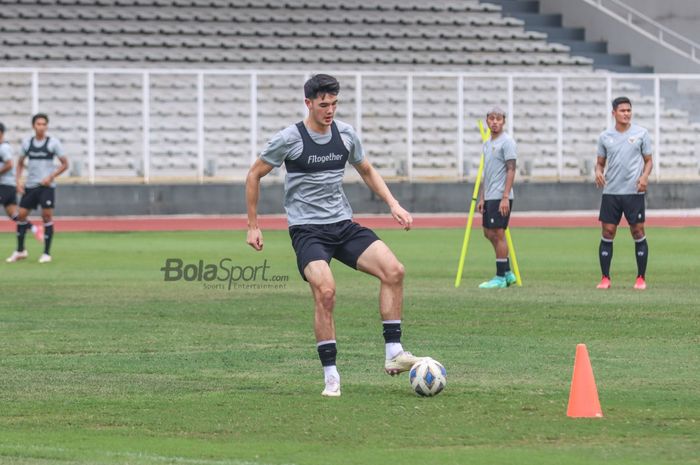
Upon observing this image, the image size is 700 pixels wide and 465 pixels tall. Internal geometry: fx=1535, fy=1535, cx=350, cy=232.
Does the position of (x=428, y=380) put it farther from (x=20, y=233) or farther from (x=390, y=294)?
(x=20, y=233)

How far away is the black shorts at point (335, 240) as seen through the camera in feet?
35.6

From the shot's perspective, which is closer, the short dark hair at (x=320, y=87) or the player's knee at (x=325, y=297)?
the player's knee at (x=325, y=297)

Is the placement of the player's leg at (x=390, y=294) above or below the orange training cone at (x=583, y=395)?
above

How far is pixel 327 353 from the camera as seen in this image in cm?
1048

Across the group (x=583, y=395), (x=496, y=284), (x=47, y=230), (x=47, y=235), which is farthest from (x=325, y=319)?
(x=47, y=235)

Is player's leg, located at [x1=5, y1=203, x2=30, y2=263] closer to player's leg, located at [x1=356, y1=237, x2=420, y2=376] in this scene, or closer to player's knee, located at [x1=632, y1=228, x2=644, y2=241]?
player's knee, located at [x1=632, y1=228, x2=644, y2=241]

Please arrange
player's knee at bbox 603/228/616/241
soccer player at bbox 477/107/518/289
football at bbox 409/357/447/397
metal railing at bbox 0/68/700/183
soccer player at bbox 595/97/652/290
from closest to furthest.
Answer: football at bbox 409/357/447/397, soccer player at bbox 595/97/652/290, player's knee at bbox 603/228/616/241, soccer player at bbox 477/107/518/289, metal railing at bbox 0/68/700/183

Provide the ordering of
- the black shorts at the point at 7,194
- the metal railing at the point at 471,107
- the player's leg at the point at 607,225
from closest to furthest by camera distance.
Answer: the player's leg at the point at 607,225 → the black shorts at the point at 7,194 → the metal railing at the point at 471,107

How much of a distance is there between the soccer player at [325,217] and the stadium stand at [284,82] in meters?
25.3

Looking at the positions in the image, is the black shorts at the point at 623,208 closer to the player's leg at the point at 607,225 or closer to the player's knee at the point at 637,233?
the player's leg at the point at 607,225

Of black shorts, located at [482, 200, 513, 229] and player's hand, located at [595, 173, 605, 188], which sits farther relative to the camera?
black shorts, located at [482, 200, 513, 229]

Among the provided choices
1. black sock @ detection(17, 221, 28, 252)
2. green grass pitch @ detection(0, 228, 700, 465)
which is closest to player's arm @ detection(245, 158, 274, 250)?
green grass pitch @ detection(0, 228, 700, 465)

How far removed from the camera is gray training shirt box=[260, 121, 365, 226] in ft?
35.8

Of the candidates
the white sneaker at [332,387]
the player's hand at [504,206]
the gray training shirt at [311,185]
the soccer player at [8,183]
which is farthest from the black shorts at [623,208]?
the soccer player at [8,183]
